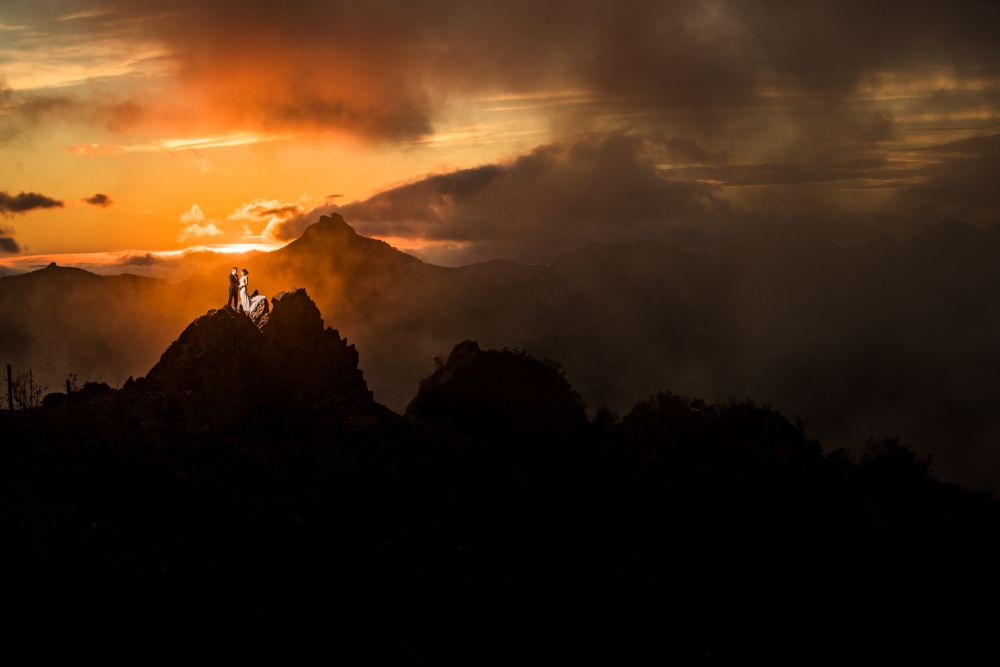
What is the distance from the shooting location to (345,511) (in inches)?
1642

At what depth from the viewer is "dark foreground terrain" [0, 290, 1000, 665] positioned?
29.0 m

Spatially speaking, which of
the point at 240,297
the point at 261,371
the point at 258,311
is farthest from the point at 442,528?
the point at 240,297

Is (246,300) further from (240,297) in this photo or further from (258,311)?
(258,311)

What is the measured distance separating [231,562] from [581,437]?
33.2 meters

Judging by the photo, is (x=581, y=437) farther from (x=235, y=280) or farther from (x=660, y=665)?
(x=660, y=665)

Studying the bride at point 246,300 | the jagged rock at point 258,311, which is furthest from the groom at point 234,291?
the jagged rock at point 258,311

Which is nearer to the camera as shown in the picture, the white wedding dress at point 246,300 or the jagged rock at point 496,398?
the white wedding dress at point 246,300

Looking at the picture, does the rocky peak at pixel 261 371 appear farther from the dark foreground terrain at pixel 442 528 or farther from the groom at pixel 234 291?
the groom at pixel 234 291

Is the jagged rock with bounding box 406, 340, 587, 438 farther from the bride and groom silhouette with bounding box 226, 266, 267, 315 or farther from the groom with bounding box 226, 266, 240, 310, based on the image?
the groom with bounding box 226, 266, 240, 310

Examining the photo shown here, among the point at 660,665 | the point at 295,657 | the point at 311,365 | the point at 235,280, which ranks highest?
the point at 235,280

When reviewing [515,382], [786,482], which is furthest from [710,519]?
[515,382]

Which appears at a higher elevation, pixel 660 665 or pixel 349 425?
pixel 349 425

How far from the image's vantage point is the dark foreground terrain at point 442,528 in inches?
1140

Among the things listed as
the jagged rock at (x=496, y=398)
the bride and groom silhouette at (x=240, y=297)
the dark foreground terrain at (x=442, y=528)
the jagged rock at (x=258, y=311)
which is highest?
the bride and groom silhouette at (x=240, y=297)
